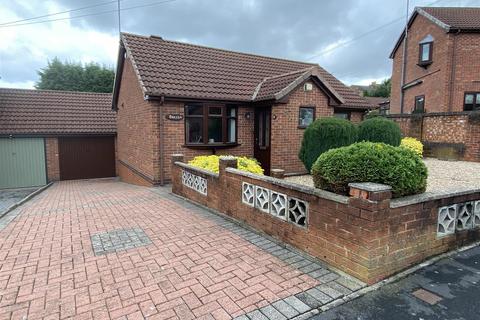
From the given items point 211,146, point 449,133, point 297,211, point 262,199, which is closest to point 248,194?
point 262,199

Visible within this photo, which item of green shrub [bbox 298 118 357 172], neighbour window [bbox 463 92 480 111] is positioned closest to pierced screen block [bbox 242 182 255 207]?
green shrub [bbox 298 118 357 172]

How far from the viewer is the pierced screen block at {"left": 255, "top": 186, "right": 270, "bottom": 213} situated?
184 inches

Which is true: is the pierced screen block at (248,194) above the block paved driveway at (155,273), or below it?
above

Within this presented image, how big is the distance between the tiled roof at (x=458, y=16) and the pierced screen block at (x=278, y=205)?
63.1 ft

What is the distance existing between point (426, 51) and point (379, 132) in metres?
13.8

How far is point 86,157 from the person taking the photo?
17.0 metres

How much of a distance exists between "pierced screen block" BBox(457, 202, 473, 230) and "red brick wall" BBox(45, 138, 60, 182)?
58.5ft

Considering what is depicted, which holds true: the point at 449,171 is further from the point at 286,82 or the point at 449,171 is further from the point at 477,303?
the point at 477,303

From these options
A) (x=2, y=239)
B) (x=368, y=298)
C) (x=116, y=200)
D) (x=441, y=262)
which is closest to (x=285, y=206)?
(x=368, y=298)

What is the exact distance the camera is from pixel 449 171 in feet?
32.4

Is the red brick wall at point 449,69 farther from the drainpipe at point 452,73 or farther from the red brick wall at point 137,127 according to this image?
the red brick wall at point 137,127

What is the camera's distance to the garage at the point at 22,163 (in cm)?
1507

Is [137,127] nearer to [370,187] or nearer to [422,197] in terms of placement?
[370,187]

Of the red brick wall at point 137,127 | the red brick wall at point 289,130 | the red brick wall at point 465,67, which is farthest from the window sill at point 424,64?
the red brick wall at point 137,127
